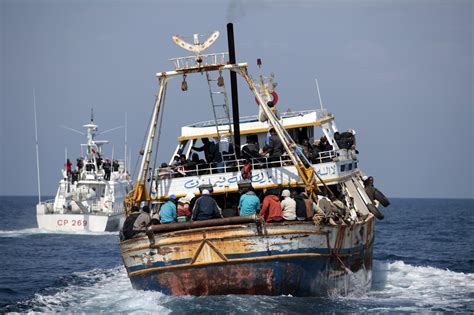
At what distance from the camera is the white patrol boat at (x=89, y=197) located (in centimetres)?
5944

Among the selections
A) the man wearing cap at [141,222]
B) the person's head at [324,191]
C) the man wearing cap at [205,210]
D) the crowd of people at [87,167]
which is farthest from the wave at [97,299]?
the crowd of people at [87,167]

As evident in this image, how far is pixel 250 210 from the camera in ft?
73.8

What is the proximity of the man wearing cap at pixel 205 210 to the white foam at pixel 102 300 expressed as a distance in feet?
7.11

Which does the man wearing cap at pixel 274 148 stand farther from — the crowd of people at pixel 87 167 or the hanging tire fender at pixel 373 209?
the crowd of people at pixel 87 167

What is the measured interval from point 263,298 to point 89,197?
41.4 meters

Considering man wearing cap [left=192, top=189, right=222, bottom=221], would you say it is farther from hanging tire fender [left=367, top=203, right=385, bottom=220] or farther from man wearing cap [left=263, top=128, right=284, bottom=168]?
hanging tire fender [left=367, top=203, right=385, bottom=220]

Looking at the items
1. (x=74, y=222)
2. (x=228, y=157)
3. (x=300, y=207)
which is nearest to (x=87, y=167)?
(x=74, y=222)

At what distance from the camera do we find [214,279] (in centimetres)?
2175

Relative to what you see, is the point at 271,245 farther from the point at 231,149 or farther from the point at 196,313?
the point at 231,149

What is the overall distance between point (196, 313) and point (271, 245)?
2.52 metres

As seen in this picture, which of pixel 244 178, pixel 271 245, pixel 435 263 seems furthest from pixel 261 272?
pixel 435 263

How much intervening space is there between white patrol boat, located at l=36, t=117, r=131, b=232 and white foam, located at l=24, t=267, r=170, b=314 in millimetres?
28976

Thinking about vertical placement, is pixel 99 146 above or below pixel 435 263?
above

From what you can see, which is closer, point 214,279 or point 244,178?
point 214,279
